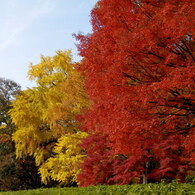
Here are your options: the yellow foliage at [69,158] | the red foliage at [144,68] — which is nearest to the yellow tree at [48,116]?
the yellow foliage at [69,158]

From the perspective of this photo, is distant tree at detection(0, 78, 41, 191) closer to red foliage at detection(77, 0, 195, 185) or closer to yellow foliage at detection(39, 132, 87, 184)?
yellow foliage at detection(39, 132, 87, 184)

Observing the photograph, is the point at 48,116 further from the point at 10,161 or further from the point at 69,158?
the point at 10,161

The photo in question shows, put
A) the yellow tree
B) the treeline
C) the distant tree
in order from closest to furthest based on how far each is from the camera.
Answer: the treeline → the yellow tree → the distant tree

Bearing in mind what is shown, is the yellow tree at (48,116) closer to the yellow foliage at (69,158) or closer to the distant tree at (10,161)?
the yellow foliage at (69,158)

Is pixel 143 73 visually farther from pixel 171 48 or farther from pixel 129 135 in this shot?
pixel 129 135

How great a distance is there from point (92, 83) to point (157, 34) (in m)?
3.20

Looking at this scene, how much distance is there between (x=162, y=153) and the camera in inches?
389

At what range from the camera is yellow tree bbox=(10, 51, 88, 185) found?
16906mm

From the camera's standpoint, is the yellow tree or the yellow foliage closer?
the yellow foliage

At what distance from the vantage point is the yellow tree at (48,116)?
16.9 m

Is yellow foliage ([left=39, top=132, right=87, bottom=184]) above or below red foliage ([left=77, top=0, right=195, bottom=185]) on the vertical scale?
below

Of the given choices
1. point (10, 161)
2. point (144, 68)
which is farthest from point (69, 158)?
point (144, 68)

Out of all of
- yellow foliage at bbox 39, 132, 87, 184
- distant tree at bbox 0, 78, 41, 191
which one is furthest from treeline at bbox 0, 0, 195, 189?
distant tree at bbox 0, 78, 41, 191

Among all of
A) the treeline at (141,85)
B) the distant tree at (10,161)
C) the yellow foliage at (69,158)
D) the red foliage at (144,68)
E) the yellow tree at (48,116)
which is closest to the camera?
the red foliage at (144,68)
